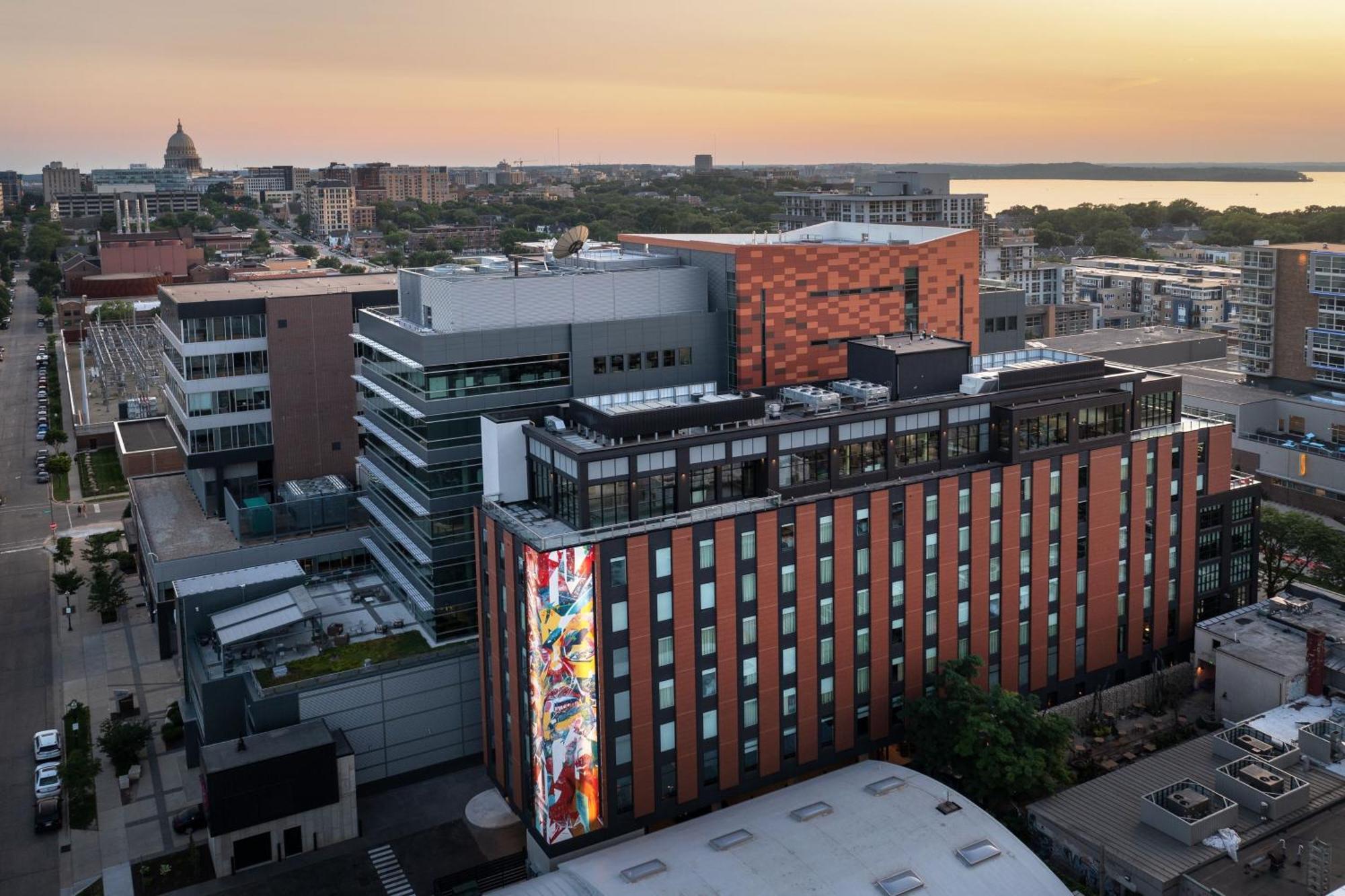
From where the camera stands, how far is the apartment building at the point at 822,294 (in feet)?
207

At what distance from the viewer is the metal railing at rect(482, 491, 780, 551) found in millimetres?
47500

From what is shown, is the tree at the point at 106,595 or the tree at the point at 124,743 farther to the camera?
the tree at the point at 106,595

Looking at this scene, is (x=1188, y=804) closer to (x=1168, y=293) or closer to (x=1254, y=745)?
(x=1254, y=745)

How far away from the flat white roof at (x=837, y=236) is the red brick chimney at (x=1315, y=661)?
28.6 metres

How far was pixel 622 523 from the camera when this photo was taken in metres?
49.2

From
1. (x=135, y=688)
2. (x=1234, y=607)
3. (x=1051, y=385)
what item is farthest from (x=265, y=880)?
(x=1234, y=607)

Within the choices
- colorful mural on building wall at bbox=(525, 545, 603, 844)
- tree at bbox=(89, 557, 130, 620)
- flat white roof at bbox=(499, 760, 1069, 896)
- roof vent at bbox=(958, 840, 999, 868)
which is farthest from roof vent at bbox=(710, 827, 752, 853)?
tree at bbox=(89, 557, 130, 620)

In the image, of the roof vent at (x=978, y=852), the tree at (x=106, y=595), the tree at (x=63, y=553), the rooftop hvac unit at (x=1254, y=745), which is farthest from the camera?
the tree at (x=63, y=553)

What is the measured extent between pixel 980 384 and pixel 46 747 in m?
50.6

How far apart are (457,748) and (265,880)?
451 inches

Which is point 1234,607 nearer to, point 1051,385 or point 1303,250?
point 1051,385

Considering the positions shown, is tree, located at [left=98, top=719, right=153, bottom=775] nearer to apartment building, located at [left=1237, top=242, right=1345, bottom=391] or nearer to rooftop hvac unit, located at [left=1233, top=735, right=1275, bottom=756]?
rooftop hvac unit, located at [left=1233, top=735, right=1275, bottom=756]

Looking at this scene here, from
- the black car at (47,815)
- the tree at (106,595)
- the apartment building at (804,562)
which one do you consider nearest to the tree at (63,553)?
the tree at (106,595)

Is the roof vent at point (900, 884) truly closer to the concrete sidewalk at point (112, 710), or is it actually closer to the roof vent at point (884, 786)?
the roof vent at point (884, 786)
